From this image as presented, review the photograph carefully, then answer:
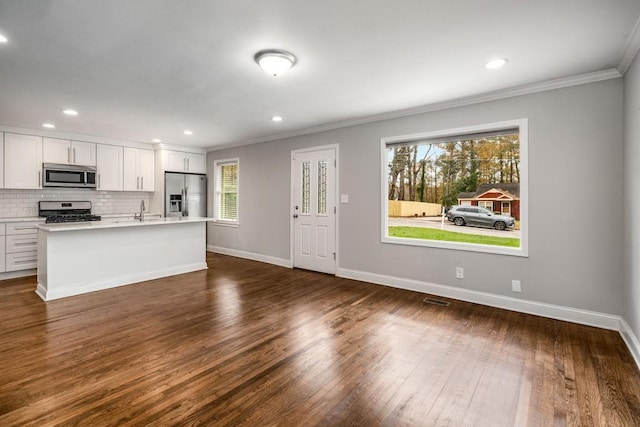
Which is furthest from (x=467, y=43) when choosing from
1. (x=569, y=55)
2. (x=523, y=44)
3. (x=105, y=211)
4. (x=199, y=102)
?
(x=105, y=211)

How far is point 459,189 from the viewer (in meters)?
4.05

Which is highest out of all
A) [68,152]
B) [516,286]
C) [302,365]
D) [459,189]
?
[68,152]

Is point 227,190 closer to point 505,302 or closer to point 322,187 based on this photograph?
point 322,187

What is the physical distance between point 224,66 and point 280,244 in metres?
3.62

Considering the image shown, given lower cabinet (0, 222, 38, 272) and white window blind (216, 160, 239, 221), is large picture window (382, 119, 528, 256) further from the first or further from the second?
lower cabinet (0, 222, 38, 272)

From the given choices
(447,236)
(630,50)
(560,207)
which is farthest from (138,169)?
(630,50)

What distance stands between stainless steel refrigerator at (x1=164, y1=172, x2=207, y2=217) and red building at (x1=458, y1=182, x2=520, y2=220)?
5698 millimetres

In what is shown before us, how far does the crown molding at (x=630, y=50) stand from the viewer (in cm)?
227

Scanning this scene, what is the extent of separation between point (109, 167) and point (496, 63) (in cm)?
667

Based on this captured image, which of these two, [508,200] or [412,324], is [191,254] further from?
[508,200]

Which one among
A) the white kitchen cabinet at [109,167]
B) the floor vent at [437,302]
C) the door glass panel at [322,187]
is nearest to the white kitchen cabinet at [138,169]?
the white kitchen cabinet at [109,167]

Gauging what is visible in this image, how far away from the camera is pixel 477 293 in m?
3.74

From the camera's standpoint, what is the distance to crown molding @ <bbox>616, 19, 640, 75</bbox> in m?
2.27

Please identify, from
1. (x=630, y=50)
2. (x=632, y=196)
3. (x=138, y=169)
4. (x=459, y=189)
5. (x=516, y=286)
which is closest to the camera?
(x=630, y=50)
